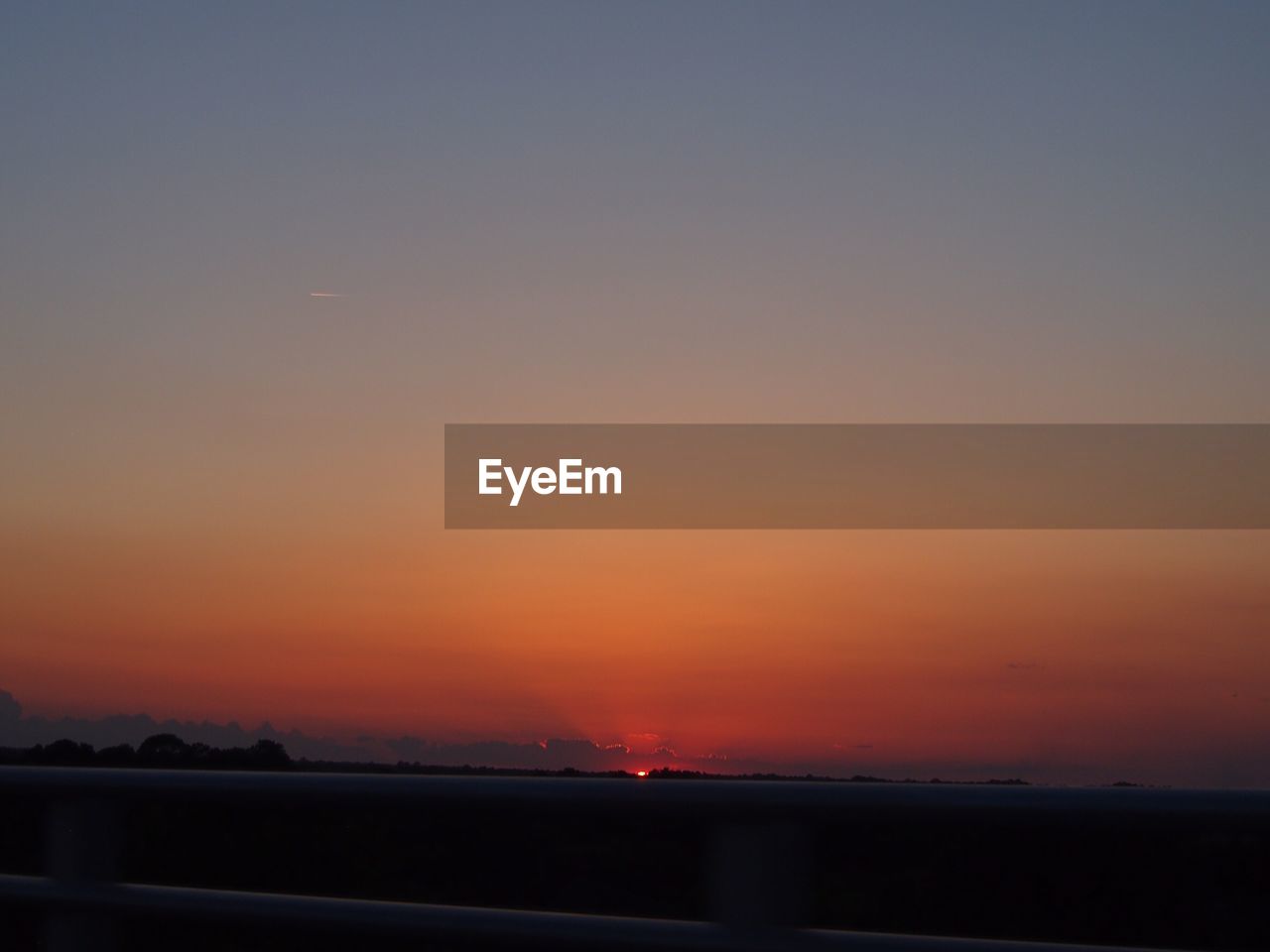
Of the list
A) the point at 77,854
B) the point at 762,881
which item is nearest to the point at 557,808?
the point at 762,881

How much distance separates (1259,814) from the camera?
325cm

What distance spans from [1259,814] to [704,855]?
1332 millimetres

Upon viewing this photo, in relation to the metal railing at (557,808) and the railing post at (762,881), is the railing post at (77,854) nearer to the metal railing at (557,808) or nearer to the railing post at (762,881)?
the metal railing at (557,808)

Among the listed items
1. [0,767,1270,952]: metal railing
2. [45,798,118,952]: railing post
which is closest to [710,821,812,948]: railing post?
[0,767,1270,952]: metal railing

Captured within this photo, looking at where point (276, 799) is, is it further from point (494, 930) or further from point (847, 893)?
point (847, 893)

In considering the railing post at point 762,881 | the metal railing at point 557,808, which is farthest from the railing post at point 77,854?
the railing post at point 762,881

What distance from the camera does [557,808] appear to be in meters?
3.97

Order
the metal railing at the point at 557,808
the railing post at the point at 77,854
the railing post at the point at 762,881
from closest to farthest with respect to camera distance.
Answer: the metal railing at the point at 557,808
the railing post at the point at 762,881
the railing post at the point at 77,854

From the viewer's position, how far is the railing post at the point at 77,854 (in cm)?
468

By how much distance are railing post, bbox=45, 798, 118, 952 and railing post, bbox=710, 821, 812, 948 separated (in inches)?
82.8

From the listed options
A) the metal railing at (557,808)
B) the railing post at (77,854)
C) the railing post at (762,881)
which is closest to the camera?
the metal railing at (557,808)

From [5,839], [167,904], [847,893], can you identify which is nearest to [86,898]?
[167,904]

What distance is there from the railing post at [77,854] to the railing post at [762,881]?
2103mm

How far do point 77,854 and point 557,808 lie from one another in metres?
1.77
